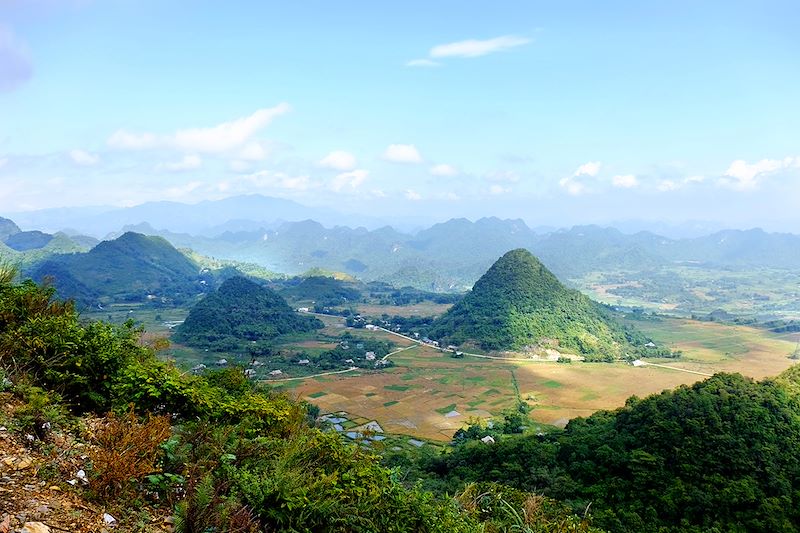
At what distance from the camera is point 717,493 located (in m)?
14.0

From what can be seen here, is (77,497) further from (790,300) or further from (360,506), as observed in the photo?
(790,300)

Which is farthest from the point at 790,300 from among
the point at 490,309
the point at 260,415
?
the point at 260,415

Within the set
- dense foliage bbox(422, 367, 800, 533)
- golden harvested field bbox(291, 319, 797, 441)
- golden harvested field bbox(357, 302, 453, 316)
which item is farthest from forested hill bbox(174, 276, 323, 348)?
dense foliage bbox(422, 367, 800, 533)

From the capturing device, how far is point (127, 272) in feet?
341

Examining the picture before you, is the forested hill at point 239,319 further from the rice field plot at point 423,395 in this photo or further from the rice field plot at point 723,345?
the rice field plot at point 723,345

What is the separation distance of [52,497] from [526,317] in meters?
63.0

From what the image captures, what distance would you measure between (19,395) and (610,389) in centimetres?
4762

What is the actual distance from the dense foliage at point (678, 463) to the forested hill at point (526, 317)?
38.9 meters

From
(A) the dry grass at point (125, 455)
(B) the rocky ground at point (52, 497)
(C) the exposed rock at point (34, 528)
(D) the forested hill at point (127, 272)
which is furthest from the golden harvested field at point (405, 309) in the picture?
(C) the exposed rock at point (34, 528)

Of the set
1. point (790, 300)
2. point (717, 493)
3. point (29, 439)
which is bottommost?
point (790, 300)

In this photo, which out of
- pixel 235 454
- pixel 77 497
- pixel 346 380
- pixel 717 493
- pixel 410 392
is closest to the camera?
pixel 77 497

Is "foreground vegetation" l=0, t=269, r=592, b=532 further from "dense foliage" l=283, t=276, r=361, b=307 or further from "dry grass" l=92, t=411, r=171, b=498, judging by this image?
"dense foliage" l=283, t=276, r=361, b=307

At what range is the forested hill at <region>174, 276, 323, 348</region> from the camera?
6053 centimetres

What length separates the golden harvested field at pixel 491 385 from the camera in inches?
1476
